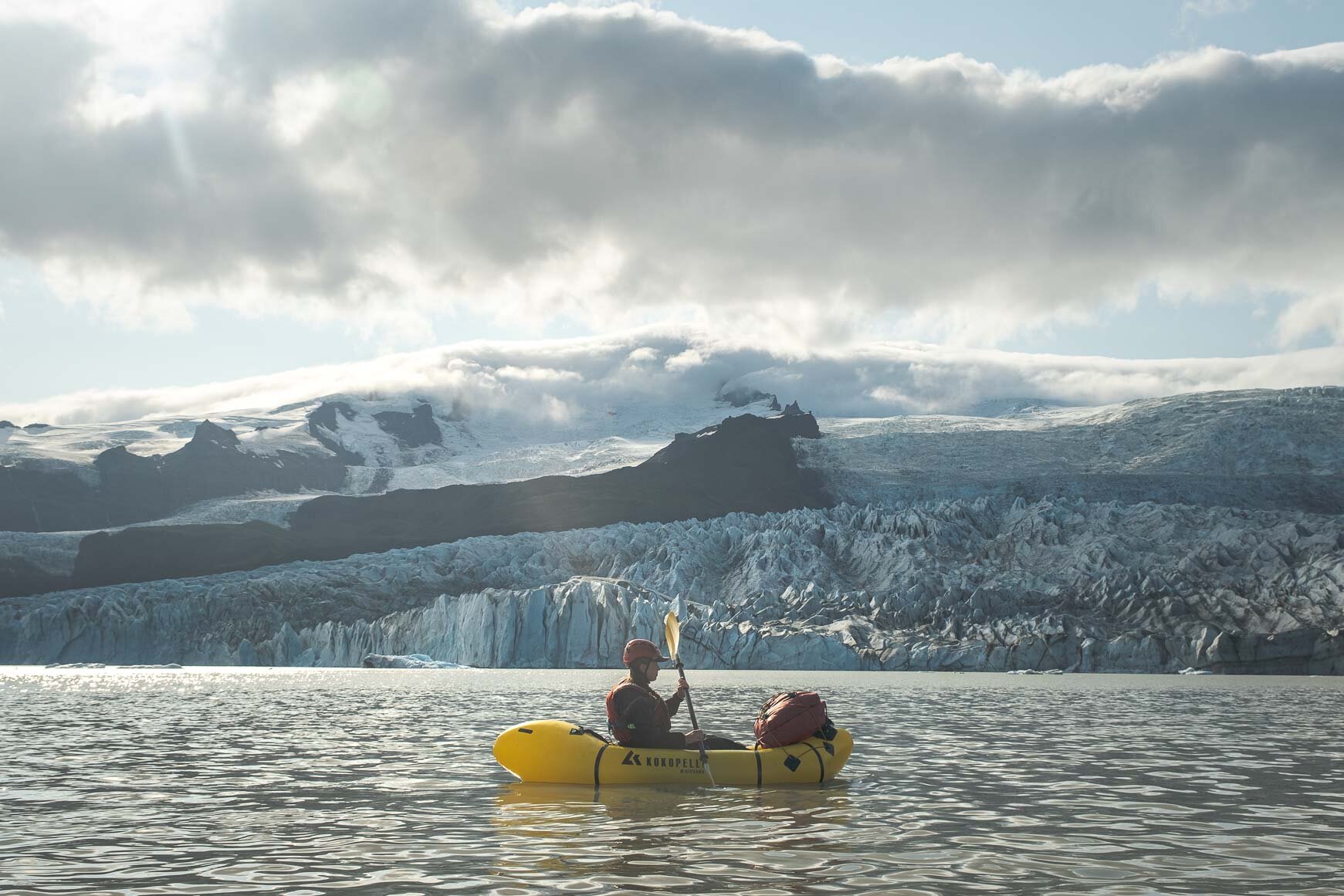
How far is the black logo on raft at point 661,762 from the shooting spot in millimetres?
12164

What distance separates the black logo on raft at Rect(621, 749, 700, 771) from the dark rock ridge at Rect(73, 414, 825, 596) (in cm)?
8867

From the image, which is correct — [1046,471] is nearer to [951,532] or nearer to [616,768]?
[951,532]

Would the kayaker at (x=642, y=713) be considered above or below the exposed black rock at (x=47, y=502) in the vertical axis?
below

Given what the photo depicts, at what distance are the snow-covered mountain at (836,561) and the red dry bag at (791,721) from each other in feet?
151

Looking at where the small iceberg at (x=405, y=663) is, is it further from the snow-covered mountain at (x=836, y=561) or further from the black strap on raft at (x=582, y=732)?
the black strap on raft at (x=582, y=732)

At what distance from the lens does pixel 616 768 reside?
12.2 metres

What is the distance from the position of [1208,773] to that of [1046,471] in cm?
8404

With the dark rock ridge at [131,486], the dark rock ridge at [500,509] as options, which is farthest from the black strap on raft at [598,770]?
the dark rock ridge at [131,486]

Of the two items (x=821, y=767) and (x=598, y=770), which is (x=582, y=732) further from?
(x=821, y=767)

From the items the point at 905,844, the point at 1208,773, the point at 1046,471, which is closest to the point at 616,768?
the point at 905,844

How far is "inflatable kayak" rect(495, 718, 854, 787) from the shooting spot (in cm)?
1222

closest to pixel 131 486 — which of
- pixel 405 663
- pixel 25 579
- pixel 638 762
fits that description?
pixel 25 579

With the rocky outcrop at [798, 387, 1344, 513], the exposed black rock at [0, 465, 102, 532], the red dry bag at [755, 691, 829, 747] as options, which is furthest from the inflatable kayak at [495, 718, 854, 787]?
the exposed black rock at [0, 465, 102, 532]

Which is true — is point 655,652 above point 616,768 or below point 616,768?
above
